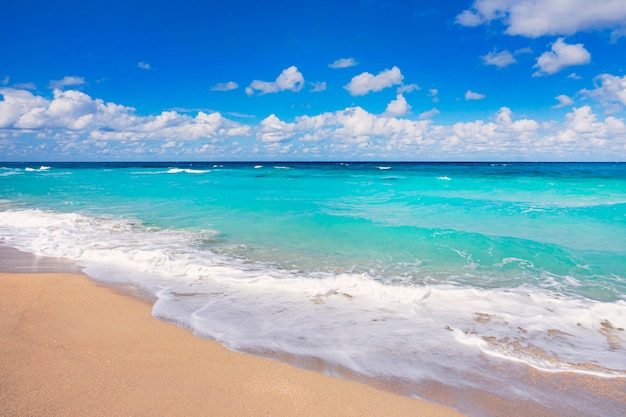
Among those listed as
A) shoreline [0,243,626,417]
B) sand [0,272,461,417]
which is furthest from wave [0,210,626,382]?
→ sand [0,272,461,417]

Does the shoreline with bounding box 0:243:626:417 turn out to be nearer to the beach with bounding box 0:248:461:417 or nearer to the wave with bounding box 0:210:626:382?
the beach with bounding box 0:248:461:417

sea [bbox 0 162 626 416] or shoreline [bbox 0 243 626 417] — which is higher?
shoreline [bbox 0 243 626 417]

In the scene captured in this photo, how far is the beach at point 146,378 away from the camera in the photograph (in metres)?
2.95

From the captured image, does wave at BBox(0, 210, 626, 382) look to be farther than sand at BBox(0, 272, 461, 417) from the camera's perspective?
Yes

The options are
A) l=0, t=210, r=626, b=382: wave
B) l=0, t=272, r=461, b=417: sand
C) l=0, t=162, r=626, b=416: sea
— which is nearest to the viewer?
l=0, t=272, r=461, b=417: sand

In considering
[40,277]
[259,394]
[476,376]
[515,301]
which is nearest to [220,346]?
[259,394]

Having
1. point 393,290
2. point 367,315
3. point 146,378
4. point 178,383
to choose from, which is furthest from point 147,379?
point 393,290

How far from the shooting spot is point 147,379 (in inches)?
130

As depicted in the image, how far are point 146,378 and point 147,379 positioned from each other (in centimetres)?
2

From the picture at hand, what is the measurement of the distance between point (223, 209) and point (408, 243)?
923cm

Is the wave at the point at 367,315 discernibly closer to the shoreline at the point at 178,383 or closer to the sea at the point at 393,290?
the sea at the point at 393,290

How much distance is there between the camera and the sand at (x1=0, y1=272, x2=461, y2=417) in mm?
2947

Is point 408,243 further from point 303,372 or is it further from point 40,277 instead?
point 40,277

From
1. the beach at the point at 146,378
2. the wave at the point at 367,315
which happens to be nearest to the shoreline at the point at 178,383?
the beach at the point at 146,378
